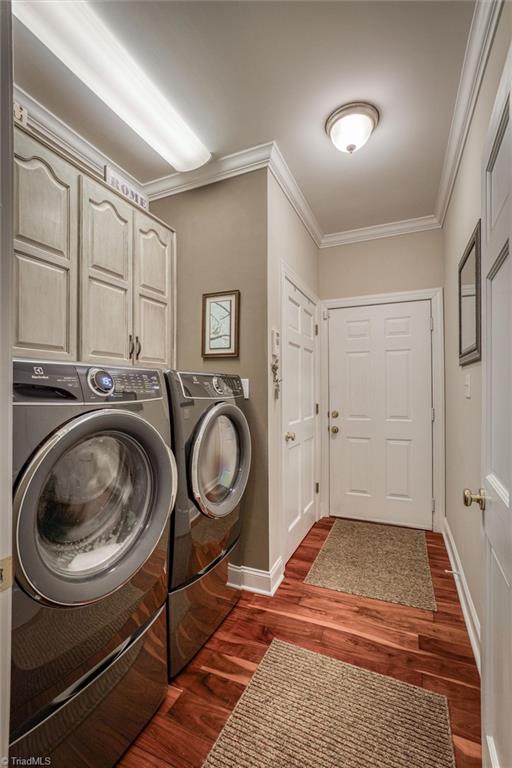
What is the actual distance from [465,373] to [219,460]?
4.90 ft

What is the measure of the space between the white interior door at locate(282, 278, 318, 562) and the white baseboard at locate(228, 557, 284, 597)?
0.26 m

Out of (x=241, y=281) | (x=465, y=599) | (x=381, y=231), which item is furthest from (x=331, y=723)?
(x=381, y=231)

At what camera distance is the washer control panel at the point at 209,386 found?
61.3 inches

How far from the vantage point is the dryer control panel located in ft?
2.82

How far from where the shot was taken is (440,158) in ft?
7.07

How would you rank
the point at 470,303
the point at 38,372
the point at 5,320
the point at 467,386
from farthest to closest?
the point at 467,386, the point at 470,303, the point at 38,372, the point at 5,320

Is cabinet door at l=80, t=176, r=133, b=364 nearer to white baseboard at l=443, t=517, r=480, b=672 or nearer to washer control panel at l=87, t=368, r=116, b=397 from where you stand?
washer control panel at l=87, t=368, r=116, b=397

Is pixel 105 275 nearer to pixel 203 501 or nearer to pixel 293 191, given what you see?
pixel 203 501

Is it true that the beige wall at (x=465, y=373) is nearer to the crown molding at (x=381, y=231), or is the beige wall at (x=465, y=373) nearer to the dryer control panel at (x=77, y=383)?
the crown molding at (x=381, y=231)

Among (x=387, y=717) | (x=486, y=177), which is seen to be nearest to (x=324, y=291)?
(x=486, y=177)

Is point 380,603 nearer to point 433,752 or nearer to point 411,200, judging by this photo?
point 433,752

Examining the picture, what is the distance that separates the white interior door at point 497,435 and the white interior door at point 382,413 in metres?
2.03

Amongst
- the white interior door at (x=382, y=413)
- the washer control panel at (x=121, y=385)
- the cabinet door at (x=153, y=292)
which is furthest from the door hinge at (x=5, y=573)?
the white interior door at (x=382, y=413)

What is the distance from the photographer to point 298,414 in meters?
2.67
